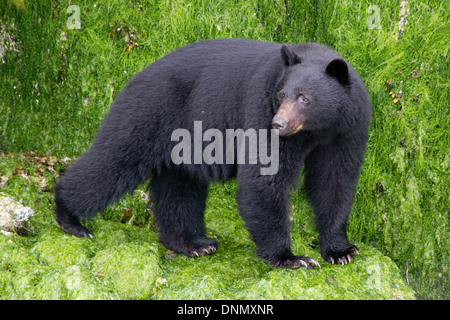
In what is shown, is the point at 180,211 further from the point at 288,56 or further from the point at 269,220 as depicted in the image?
the point at 288,56

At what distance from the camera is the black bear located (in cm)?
482

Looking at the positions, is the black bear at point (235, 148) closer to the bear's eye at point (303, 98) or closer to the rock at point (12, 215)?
the bear's eye at point (303, 98)

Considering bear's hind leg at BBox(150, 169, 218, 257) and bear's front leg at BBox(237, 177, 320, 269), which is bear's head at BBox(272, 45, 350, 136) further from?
bear's hind leg at BBox(150, 169, 218, 257)

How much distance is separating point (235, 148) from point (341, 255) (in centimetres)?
131

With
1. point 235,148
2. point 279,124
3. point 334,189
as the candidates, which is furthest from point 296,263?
point 279,124

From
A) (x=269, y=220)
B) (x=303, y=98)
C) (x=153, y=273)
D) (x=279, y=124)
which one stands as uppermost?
(x=303, y=98)

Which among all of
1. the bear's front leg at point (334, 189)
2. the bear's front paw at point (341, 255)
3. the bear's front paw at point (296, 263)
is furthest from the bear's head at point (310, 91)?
the bear's front paw at point (341, 255)

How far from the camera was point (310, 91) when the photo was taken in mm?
4750

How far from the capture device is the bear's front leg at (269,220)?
16.4ft

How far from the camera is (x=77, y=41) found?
7289 mm

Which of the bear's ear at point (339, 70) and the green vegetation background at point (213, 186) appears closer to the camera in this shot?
the bear's ear at point (339, 70)

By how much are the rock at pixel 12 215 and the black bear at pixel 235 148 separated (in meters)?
0.38

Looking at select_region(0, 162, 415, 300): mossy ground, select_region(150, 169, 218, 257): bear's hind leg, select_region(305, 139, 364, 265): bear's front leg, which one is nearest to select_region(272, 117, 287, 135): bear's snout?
select_region(305, 139, 364, 265): bear's front leg

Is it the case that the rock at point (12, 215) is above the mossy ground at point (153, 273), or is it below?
above
